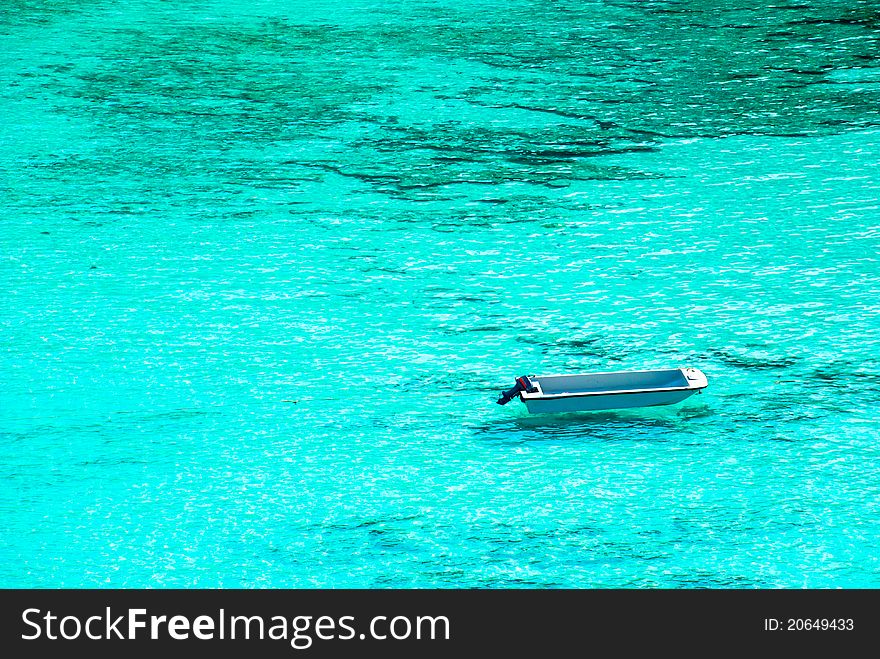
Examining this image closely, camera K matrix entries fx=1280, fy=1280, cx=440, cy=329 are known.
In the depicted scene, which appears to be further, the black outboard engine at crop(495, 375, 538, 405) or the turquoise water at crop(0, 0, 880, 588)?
the black outboard engine at crop(495, 375, 538, 405)

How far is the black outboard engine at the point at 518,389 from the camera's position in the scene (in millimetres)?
4327

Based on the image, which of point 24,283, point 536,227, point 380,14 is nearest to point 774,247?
point 536,227

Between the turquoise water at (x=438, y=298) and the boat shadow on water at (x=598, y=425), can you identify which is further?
the boat shadow on water at (x=598, y=425)

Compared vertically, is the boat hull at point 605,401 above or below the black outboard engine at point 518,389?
below

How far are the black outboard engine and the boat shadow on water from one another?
68 mm

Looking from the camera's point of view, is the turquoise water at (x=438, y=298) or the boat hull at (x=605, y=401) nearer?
the turquoise water at (x=438, y=298)

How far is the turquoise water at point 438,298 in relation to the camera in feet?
12.6

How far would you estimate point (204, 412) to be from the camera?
4.55 meters

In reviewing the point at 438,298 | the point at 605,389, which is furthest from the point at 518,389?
the point at 438,298

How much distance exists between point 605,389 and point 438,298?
4.07ft

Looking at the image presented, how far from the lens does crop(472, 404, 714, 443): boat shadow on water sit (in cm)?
432

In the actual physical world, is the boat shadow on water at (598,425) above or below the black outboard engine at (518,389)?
below

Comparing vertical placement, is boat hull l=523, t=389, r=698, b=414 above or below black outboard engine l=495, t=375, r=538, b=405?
below

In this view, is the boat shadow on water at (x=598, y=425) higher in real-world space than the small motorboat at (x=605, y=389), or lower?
lower
